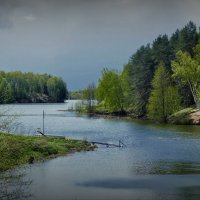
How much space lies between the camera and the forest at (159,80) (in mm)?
104812

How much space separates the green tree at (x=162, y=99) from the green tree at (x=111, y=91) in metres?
32.5

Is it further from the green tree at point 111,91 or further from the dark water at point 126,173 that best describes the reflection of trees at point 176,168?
the green tree at point 111,91

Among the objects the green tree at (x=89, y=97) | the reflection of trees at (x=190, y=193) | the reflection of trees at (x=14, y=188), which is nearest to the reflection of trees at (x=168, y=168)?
the reflection of trees at (x=190, y=193)

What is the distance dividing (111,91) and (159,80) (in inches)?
1429

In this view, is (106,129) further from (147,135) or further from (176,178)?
(176,178)

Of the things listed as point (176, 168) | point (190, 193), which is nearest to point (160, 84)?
point (176, 168)

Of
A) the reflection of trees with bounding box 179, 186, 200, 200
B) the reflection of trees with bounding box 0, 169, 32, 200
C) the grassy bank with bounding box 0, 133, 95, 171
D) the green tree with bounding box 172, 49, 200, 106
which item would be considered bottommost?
the reflection of trees with bounding box 179, 186, 200, 200

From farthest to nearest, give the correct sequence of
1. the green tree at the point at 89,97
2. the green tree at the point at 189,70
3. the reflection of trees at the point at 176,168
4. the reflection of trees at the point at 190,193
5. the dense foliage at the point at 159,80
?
the green tree at the point at 89,97
the dense foliage at the point at 159,80
the green tree at the point at 189,70
the reflection of trees at the point at 176,168
the reflection of trees at the point at 190,193

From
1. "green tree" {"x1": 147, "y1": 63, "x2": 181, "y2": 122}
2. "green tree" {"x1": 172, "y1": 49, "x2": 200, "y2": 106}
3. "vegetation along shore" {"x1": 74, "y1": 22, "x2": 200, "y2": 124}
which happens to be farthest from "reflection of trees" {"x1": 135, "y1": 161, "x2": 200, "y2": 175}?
"green tree" {"x1": 147, "y1": 63, "x2": 181, "y2": 122}

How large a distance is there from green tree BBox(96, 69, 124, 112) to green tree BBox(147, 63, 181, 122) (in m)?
32.5

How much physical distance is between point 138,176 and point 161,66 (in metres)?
69.8

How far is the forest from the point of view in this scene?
105 metres

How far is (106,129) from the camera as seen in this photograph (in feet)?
300

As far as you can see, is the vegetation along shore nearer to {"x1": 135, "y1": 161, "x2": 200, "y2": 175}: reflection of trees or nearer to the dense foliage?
Answer: the dense foliage
